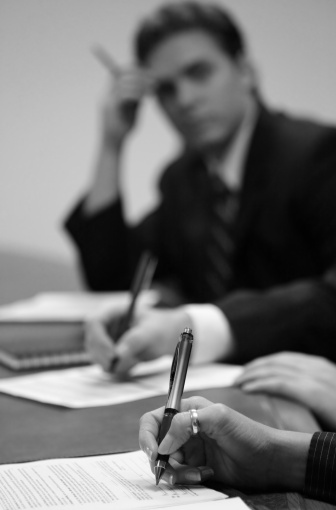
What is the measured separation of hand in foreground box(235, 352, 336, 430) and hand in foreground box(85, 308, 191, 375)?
0.15m

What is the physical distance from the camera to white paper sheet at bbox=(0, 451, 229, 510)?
0.48m

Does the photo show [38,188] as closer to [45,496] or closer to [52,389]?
[52,389]

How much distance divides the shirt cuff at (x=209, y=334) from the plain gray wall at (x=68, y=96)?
1.47 meters

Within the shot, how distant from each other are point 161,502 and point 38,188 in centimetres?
216

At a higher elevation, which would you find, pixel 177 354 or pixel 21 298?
pixel 177 354

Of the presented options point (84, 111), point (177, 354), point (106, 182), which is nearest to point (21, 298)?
point (106, 182)

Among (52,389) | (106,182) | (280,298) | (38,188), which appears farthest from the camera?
(38,188)

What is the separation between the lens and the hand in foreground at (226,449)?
505 millimetres

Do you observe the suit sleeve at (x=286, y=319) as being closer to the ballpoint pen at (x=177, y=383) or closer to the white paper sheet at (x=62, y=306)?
the white paper sheet at (x=62, y=306)

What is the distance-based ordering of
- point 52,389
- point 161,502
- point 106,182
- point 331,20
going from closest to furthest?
point 161,502, point 52,389, point 106,182, point 331,20

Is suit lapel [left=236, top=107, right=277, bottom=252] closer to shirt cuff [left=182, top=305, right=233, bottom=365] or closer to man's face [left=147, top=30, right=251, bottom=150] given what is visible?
man's face [left=147, top=30, right=251, bottom=150]

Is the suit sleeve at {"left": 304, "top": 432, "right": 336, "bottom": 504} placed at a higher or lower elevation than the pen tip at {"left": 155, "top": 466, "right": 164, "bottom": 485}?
lower

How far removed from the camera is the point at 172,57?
6.51 feet

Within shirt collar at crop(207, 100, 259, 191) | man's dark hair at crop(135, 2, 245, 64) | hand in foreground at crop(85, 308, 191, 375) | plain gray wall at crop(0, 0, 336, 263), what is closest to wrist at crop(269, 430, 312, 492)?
hand in foreground at crop(85, 308, 191, 375)
